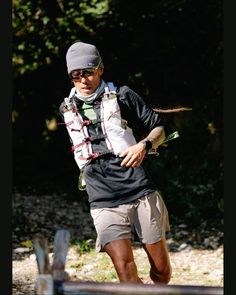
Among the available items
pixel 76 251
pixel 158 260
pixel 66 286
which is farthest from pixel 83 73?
pixel 76 251

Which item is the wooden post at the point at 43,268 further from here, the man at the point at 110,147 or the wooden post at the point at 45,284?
the man at the point at 110,147

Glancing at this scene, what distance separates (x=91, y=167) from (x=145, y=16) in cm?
786

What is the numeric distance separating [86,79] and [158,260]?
121cm

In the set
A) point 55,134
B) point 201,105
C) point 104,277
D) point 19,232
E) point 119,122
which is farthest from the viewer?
point 55,134

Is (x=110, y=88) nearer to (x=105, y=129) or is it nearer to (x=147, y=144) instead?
(x=105, y=129)

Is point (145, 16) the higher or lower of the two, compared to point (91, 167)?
higher

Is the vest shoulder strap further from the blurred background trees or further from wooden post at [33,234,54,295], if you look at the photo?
the blurred background trees

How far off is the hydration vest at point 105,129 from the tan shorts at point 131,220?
331 mm

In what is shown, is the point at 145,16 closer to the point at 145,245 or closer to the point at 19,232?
the point at 19,232

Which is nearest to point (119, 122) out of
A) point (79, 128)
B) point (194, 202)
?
point (79, 128)

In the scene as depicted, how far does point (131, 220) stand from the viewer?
3.92 meters

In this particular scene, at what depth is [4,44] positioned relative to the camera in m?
2.94

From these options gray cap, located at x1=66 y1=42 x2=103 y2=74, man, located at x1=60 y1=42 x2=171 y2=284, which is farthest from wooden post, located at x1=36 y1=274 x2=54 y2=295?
gray cap, located at x1=66 y1=42 x2=103 y2=74

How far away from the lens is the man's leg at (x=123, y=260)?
12.3 feet
